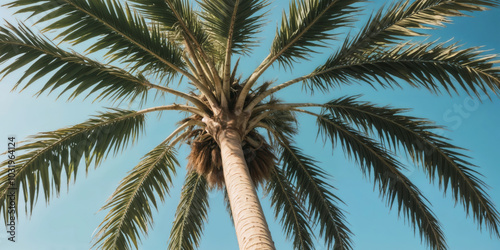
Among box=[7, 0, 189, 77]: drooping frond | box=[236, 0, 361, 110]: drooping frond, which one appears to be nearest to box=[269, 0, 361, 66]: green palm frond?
box=[236, 0, 361, 110]: drooping frond

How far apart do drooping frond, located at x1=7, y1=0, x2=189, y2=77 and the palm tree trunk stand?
1504mm

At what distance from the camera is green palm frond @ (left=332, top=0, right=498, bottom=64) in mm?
5023

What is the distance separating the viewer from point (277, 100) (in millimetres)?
6391

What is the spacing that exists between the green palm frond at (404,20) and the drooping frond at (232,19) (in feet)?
4.43

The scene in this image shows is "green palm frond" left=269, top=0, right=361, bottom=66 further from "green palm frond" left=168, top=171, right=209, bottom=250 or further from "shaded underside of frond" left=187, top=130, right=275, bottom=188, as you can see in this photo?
"green palm frond" left=168, top=171, right=209, bottom=250

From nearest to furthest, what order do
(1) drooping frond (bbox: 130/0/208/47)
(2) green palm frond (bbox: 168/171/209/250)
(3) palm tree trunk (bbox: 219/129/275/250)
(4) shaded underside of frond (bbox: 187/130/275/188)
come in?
(3) palm tree trunk (bbox: 219/129/275/250)
(1) drooping frond (bbox: 130/0/208/47)
(4) shaded underside of frond (bbox: 187/130/275/188)
(2) green palm frond (bbox: 168/171/209/250)

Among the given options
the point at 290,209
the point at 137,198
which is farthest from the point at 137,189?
the point at 290,209

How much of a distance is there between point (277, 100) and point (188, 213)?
2.73 metres

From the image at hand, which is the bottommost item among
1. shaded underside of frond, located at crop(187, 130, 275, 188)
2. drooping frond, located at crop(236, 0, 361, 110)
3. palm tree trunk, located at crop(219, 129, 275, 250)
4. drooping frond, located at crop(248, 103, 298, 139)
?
palm tree trunk, located at crop(219, 129, 275, 250)

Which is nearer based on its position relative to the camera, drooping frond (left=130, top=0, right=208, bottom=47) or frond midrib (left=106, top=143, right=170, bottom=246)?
drooping frond (left=130, top=0, right=208, bottom=47)

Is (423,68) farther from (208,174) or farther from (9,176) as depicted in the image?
(9,176)

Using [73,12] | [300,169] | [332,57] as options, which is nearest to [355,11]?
[332,57]

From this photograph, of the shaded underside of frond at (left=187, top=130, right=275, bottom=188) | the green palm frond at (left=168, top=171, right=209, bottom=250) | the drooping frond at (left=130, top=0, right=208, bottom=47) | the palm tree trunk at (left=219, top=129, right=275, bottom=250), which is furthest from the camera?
the green palm frond at (left=168, top=171, right=209, bottom=250)

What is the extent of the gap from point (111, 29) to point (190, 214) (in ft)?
11.9
